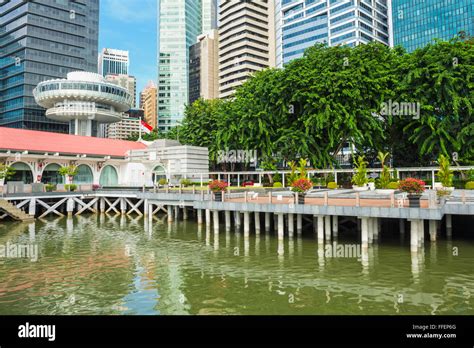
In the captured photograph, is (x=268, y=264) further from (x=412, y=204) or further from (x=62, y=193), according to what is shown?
(x=62, y=193)

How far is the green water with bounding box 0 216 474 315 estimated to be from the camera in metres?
11.8

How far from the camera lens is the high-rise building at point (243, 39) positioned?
122 m

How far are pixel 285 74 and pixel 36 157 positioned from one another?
31.5 meters

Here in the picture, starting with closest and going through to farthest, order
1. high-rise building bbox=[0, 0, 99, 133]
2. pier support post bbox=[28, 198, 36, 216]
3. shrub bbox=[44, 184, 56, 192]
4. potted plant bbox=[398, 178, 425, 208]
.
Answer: potted plant bbox=[398, 178, 425, 208] < pier support post bbox=[28, 198, 36, 216] < shrub bbox=[44, 184, 56, 192] < high-rise building bbox=[0, 0, 99, 133]

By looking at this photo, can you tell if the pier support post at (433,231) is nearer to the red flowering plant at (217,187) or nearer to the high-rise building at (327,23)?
the red flowering plant at (217,187)

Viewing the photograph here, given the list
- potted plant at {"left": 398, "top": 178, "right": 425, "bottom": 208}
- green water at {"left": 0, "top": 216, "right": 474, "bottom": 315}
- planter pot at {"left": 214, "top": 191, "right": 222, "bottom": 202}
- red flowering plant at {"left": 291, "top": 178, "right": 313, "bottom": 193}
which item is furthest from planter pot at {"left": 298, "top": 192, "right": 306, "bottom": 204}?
planter pot at {"left": 214, "top": 191, "right": 222, "bottom": 202}

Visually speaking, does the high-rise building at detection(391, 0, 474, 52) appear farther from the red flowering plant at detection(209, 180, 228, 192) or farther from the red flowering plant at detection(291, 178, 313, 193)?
the red flowering plant at detection(291, 178, 313, 193)

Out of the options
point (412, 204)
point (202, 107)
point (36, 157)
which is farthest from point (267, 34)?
point (412, 204)

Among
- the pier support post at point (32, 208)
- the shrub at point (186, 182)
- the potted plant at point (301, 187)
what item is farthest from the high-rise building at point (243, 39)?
the potted plant at point (301, 187)

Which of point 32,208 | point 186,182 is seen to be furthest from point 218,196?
point 32,208

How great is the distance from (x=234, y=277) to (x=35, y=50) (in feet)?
361
